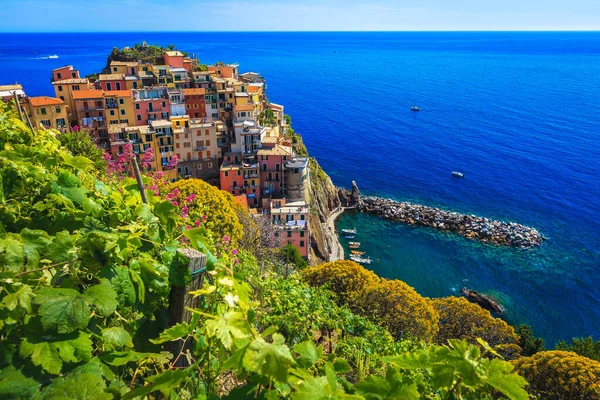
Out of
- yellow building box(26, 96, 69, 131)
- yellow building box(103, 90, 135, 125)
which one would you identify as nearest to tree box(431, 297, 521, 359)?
yellow building box(26, 96, 69, 131)

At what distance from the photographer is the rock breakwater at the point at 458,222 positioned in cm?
4869

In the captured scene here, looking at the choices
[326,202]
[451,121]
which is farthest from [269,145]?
[451,121]

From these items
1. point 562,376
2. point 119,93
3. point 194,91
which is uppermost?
point 119,93

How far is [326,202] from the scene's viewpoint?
55156 millimetres

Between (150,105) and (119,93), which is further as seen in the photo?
(150,105)

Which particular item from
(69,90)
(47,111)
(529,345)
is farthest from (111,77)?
(529,345)

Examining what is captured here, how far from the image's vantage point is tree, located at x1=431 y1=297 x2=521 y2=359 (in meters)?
23.2

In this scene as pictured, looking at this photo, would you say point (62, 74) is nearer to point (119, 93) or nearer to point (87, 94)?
point (87, 94)

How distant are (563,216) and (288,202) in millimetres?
37451

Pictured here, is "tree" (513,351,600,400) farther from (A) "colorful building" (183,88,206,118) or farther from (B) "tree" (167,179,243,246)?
(A) "colorful building" (183,88,206,118)

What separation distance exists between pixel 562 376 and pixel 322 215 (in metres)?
34.9

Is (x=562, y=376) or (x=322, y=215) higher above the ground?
(x=562, y=376)

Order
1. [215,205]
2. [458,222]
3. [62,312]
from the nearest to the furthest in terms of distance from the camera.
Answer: [62,312] < [215,205] < [458,222]

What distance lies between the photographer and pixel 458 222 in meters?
51.7
